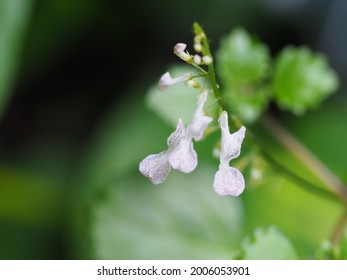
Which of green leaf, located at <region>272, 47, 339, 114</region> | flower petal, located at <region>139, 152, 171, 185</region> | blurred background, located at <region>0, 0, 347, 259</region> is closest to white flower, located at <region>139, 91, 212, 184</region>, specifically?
flower petal, located at <region>139, 152, 171, 185</region>

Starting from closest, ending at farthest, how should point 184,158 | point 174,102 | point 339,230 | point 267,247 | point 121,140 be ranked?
point 184,158 < point 267,247 < point 339,230 < point 174,102 < point 121,140

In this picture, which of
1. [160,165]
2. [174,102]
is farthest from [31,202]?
[160,165]

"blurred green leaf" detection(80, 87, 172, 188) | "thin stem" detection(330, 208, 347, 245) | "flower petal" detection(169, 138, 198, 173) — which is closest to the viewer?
"flower petal" detection(169, 138, 198, 173)

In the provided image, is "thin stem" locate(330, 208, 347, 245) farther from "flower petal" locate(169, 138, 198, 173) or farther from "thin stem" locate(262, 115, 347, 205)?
"flower petal" locate(169, 138, 198, 173)

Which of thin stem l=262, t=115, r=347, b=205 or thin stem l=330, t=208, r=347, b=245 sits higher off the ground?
thin stem l=262, t=115, r=347, b=205

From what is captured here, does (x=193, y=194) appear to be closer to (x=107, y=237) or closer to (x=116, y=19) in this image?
(x=107, y=237)

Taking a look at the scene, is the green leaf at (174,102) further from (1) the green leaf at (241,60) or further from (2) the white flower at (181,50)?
(2) the white flower at (181,50)

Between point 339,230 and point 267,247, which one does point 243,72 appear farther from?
point 267,247

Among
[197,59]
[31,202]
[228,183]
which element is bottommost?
[228,183]
